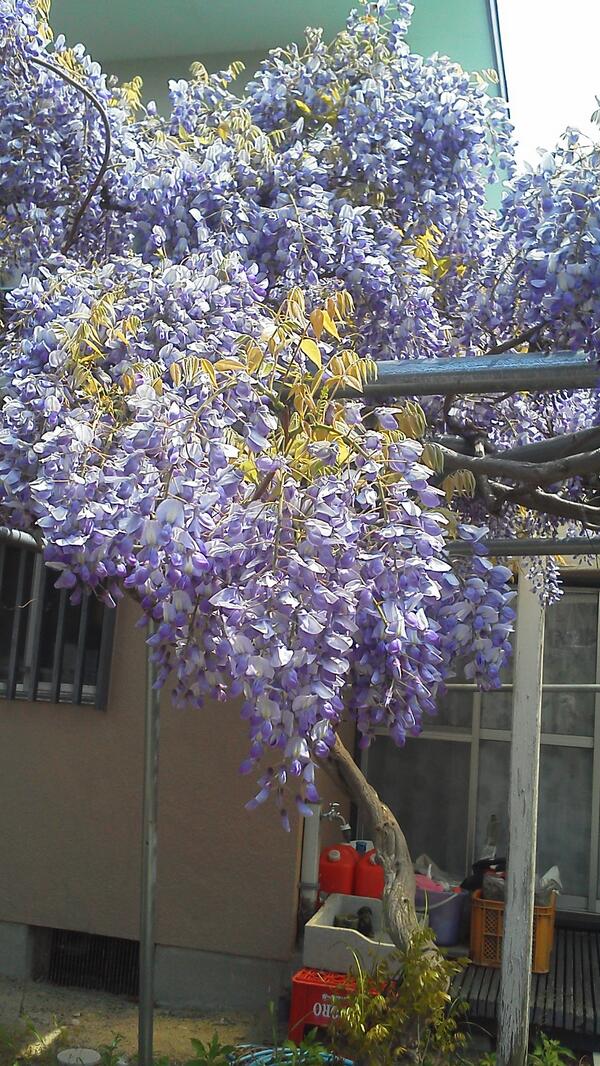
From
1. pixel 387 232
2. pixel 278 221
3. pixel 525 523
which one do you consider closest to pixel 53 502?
pixel 278 221

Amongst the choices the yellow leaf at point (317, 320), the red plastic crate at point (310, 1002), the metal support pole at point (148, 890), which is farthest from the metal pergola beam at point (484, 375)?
the red plastic crate at point (310, 1002)

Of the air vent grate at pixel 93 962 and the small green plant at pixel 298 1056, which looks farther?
the air vent grate at pixel 93 962

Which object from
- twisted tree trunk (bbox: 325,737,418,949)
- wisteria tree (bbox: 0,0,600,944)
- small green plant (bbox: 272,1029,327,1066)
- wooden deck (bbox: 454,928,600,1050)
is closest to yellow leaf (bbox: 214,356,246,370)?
wisteria tree (bbox: 0,0,600,944)

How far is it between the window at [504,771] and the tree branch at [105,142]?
4.50 meters

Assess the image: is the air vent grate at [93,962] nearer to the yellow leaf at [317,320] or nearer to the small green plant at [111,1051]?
the small green plant at [111,1051]

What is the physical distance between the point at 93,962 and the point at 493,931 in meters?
2.34

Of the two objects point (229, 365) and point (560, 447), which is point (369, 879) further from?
point (229, 365)

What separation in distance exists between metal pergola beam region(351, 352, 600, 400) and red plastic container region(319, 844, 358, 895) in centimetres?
463

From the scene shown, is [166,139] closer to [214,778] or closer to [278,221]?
[278,221]

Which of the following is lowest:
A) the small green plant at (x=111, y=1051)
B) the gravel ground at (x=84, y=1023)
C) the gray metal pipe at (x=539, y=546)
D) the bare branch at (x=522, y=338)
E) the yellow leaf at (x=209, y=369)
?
the gravel ground at (x=84, y=1023)

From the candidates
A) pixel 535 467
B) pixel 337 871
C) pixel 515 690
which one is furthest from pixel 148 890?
pixel 535 467

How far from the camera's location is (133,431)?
1.97 meters

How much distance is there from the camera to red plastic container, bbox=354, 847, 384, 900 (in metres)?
6.18

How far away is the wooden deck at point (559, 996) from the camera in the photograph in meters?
5.41
